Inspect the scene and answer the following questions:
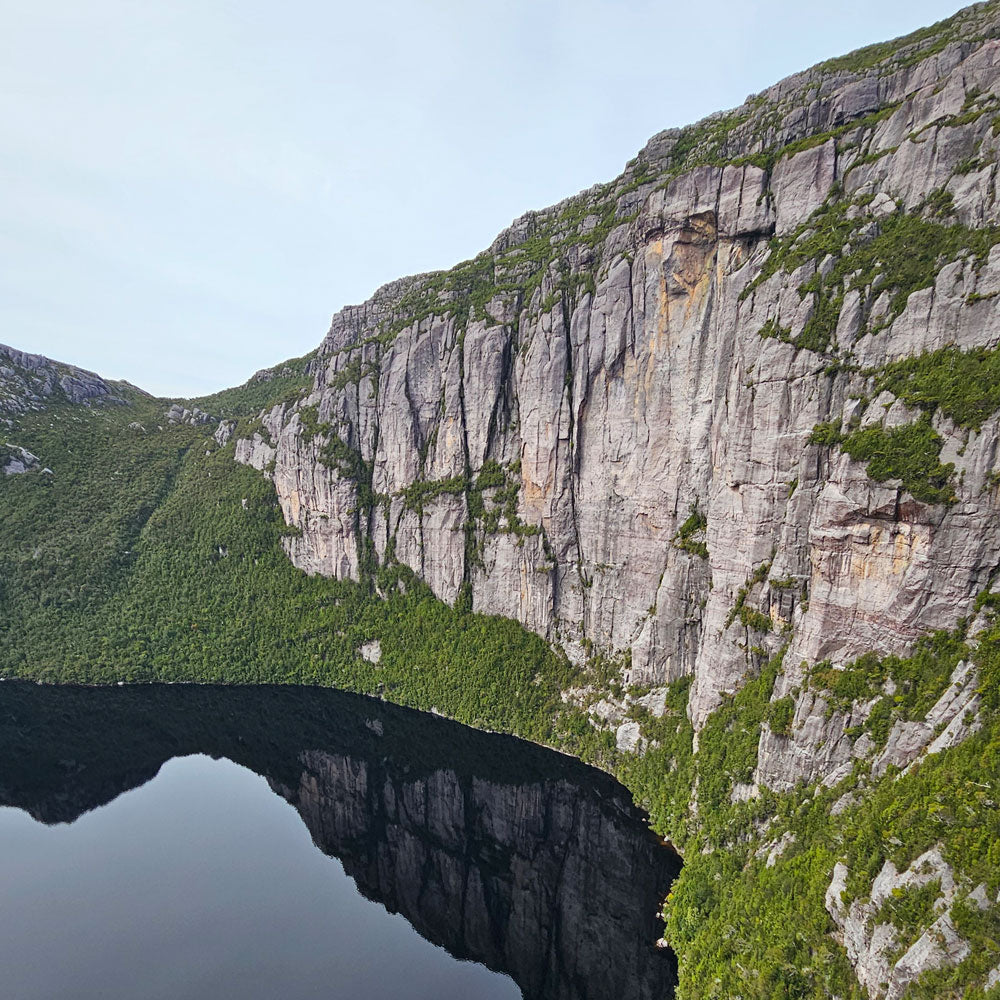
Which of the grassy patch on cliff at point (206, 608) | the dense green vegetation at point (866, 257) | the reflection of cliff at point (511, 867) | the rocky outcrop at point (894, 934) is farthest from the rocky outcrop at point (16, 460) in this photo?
the rocky outcrop at point (894, 934)

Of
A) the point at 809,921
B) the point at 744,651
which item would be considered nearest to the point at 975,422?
the point at 744,651

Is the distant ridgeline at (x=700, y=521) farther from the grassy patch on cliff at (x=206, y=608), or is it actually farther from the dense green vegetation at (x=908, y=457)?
the grassy patch on cliff at (x=206, y=608)

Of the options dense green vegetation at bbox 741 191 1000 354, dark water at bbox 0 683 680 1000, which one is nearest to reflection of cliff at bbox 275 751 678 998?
dark water at bbox 0 683 680 1000

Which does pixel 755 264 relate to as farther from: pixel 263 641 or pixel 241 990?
pixel 263 641

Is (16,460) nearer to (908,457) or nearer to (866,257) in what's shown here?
(866,257)

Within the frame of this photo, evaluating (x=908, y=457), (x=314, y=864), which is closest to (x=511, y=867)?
(x=314, y=864)

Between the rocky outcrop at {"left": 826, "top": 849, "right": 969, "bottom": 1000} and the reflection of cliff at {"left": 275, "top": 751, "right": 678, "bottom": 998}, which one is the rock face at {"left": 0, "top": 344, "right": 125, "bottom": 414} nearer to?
the reflection of cliff at {"left": 275, "top": 751, "right": 678, "bottom": 998}
